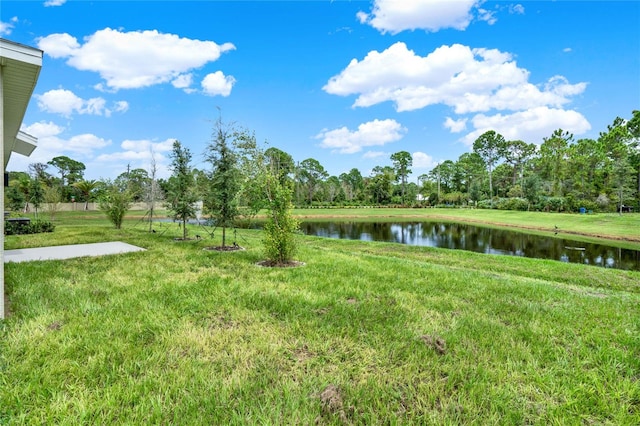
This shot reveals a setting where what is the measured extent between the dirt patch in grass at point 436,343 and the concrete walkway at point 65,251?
26.9ft

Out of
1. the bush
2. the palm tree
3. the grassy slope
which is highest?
the palm tree

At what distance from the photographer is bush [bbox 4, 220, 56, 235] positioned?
12.4 metres

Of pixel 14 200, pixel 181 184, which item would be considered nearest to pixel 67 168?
pixel 14 200

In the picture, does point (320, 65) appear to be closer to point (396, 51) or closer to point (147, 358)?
point (396, 51)

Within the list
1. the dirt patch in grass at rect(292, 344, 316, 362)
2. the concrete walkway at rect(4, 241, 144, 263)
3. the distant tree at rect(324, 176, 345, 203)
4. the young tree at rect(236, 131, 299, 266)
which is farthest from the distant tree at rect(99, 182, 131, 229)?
the distant tree at rect(324, 176, 345, 203)

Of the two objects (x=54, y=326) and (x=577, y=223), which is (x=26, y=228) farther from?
(x=577, y=223)

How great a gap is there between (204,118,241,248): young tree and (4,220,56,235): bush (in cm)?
985

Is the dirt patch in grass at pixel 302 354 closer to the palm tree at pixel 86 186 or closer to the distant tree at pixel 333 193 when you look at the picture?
the palm tree at pixel 86 186

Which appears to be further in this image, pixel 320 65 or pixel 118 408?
pixel 320 65

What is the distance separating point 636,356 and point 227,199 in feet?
28.0

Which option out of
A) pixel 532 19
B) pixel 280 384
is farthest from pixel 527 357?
pixel 532 19

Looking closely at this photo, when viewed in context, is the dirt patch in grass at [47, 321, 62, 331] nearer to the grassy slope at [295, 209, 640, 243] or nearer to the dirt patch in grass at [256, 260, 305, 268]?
the dirt patch in grass at [256, 260, 305, 268]

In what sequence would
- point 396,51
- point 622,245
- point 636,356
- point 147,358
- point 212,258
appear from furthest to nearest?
1. point 396,51
2. point 622,245
3. point 212,258
4. point 636,356
5. point 147,358

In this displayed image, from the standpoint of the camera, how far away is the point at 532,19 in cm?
1198
